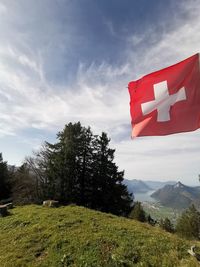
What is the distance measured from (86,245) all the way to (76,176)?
2994 centimetres

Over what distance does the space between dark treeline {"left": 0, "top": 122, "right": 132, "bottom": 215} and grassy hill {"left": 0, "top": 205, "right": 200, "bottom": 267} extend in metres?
24.9

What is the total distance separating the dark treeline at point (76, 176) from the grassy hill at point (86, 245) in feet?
81.8

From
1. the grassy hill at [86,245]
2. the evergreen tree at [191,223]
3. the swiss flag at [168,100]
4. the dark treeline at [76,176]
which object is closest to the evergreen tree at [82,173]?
the dark treeline at [76,176]

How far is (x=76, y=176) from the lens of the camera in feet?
132

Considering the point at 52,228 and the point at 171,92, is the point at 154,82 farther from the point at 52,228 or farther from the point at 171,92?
the point at 52,228

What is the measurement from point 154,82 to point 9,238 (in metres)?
10.2

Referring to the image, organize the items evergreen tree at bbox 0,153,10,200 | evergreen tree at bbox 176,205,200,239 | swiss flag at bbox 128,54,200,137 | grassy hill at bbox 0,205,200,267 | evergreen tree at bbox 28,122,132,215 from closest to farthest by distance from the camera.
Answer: swiss flag at bbox 128,54,200,137, grassy hill at bbox 0,205,200,267, evergreen tree at bbox 28,122,132,215, evergreen tree at bbox 0,153,10,200, evergreen tree at bbox 176,205,200,239

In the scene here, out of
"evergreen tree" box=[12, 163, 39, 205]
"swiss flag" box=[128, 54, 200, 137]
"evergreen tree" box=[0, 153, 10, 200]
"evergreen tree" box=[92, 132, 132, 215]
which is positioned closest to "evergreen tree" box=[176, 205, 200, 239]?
"evergreen tree" box=[92, 132, 132, 215]

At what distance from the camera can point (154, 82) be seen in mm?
6766

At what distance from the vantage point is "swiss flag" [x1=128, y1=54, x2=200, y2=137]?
6035 millimetres

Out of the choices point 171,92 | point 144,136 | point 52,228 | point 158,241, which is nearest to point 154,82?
point 171,92

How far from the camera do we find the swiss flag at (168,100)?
6035mm

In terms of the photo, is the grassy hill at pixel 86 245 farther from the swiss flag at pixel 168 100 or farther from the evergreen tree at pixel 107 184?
the evergreen tree at pixel 107 184

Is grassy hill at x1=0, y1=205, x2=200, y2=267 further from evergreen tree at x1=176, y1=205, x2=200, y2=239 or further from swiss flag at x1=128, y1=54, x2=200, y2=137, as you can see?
evergreen tree at x1=176, y1=205, x2=200, y2=239
